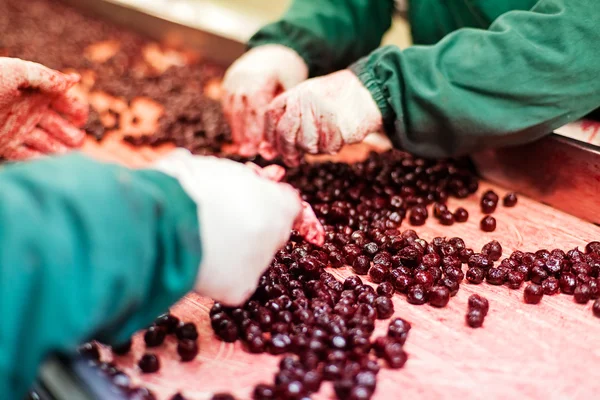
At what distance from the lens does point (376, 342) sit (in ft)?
5.99

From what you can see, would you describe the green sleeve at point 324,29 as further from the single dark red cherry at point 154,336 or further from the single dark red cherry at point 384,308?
the single dark red cherry at point 154,336

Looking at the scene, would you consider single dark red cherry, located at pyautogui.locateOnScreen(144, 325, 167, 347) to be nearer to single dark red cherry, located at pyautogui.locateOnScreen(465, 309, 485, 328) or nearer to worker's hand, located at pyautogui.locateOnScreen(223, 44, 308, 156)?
single dark red cherry, located at pyautogui.locateOnScreen(465, 309, 485, 328)

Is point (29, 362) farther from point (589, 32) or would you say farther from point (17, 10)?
point (17, 10)

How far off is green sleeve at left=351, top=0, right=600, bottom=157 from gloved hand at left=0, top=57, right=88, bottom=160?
53.8 inches

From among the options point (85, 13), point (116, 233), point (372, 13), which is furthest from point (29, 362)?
point (85, 13)

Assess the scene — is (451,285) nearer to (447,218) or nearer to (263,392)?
(447,218)

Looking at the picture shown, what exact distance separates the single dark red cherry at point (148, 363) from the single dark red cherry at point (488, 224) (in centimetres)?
152

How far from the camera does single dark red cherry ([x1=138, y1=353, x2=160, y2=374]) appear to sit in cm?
171

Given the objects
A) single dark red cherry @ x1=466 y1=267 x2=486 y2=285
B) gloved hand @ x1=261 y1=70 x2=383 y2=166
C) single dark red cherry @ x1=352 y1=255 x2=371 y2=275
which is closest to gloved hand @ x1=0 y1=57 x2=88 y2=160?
gloved hand @ x1=261 y1=70 x2=383 y2=166

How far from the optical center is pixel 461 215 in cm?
263

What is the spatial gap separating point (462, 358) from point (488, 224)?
2.92 ft

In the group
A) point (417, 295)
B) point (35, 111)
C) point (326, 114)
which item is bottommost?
point (417, 295)

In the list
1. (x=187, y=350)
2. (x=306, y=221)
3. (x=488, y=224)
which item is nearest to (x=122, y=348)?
(x=187, y=350)

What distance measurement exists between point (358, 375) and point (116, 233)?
79 cm
